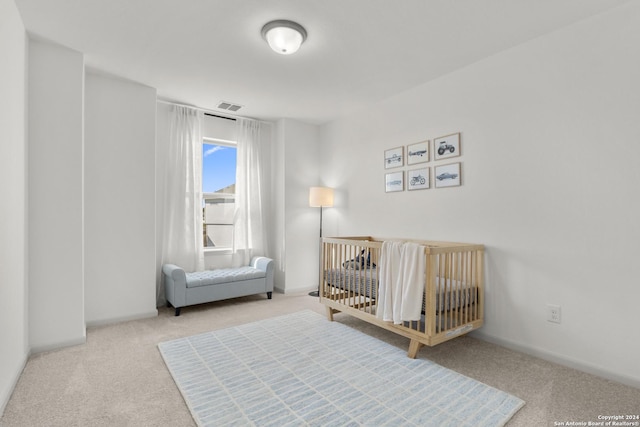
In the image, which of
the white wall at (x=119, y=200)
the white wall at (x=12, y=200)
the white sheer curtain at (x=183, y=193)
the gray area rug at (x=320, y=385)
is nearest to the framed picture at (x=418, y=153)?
the gray area rug at (x=320, y=385)

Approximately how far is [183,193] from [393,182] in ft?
8.06

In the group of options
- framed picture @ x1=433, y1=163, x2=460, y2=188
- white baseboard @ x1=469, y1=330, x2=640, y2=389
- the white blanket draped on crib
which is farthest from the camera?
framed picture @ x1=433, y1=163, x2=460, y2=188

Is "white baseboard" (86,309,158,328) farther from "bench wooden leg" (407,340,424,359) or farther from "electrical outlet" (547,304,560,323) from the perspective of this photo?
"electrical outlet" (547,304,560,323)

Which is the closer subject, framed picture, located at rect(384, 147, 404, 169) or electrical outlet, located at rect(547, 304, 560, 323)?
electrical outlet, located at rect(547, 304, 560, 323)

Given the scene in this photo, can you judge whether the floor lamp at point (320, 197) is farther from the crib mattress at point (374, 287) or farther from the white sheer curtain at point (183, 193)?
the white sheer curtain at point (183, 193)

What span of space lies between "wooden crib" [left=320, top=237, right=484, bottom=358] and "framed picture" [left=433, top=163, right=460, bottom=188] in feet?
1.78

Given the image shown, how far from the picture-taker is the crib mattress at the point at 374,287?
233 centimetres

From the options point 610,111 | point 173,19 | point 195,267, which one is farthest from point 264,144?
point 610,111

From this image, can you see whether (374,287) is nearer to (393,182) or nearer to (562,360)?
(393,182)

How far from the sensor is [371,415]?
1.65 meters

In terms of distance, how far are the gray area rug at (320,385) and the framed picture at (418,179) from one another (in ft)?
4.99

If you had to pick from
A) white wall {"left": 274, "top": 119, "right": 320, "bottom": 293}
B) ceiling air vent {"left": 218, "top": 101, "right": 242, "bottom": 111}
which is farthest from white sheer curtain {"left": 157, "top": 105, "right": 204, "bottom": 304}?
white wall {"left": 274, "top": 119, "right": 320, "bottom": 293}

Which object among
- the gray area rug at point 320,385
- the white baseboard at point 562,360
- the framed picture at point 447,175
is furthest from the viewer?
the framed picture at point 447,175

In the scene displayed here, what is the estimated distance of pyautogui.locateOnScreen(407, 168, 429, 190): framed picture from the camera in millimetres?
3129
